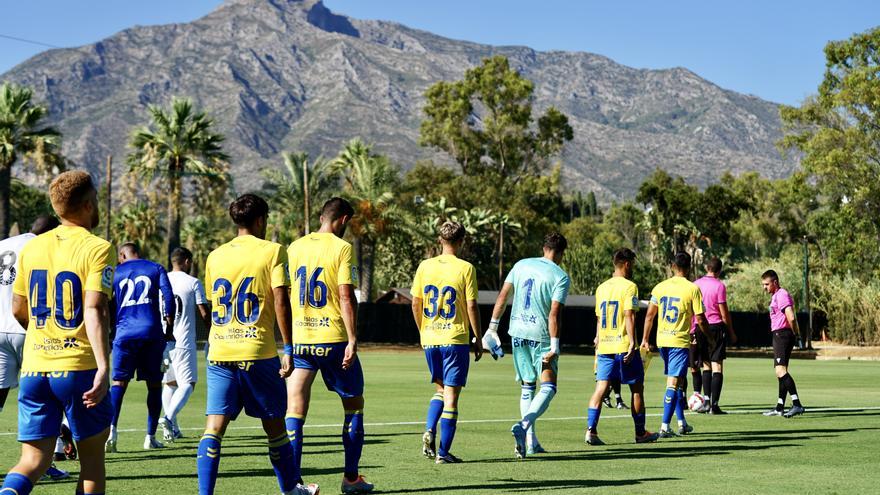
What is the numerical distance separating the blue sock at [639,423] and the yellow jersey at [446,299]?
306 centimetres

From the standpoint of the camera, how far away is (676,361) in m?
14.2

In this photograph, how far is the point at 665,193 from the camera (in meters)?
86.8

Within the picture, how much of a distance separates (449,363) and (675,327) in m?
4.35

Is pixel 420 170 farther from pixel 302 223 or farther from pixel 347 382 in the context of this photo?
pixel 347 382

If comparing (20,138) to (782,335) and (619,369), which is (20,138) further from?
(619,369)

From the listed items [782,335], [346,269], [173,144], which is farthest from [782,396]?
[173,144]

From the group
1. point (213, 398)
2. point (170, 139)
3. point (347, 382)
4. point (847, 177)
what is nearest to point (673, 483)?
point (347, 382)

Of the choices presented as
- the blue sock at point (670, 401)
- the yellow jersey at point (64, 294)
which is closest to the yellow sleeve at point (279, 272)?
the yellow jersey at point (64, 294)

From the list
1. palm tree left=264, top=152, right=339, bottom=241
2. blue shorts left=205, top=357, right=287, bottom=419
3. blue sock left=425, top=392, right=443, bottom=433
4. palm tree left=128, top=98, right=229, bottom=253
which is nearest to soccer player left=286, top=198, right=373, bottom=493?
blue shorts left=205, top=357, right=287, bottom=419

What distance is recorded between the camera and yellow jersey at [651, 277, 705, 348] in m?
14.3

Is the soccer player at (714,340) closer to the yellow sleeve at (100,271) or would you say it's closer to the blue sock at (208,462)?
the blue sock at (208,462)

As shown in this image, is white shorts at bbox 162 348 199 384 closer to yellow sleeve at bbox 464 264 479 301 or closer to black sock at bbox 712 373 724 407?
yellow sleeve at bbox 464 264 479 301

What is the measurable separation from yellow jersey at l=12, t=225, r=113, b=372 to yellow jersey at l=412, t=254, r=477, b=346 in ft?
15.6

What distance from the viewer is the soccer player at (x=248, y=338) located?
7.92m
